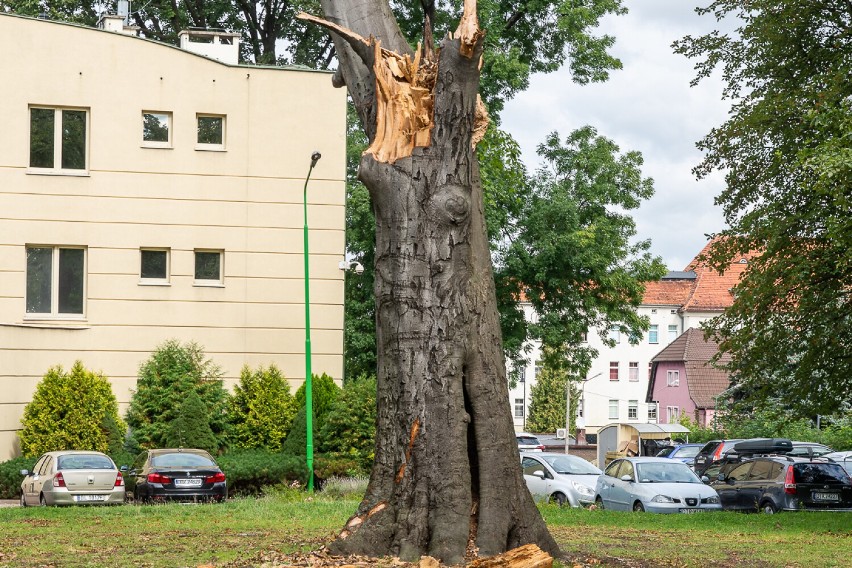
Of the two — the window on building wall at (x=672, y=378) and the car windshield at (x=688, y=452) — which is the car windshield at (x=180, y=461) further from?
the window on building wall at (x=672, y=378)

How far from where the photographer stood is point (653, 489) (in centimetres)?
2422

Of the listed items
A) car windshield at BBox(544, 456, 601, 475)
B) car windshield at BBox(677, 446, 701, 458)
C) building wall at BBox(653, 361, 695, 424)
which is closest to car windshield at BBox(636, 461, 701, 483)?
car windshield at BBox(544, 456, 601, 475)

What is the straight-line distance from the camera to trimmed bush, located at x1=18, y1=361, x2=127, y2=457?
3095 cm

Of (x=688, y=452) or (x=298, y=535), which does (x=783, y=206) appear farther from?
(x=688, y=452)

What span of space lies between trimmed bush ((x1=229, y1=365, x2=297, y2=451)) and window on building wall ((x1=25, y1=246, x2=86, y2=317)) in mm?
4891

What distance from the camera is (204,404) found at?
105 feet

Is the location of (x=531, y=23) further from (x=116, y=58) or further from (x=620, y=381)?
(x=620, y=381)

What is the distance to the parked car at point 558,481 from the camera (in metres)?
27.2

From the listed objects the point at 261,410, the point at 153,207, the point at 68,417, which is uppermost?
the point at 153,207

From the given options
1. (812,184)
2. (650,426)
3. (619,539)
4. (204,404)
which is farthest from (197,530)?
(650,426)

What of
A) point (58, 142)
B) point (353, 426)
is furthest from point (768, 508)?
point (58, 142)

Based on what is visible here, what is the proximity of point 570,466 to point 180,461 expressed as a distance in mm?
9070

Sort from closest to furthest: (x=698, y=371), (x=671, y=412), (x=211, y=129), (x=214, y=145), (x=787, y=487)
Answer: (x=787, y=487)
(x=214, y=145)
(x=211, y=129)
(x=698, y=371)
(x=671, y=412)

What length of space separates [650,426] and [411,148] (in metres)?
54.6
